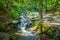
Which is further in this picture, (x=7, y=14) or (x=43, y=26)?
(x=7, y=14)

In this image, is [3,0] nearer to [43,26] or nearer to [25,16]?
[43,26]

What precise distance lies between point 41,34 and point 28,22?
5.26 m

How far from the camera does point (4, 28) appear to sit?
13578 millimetres

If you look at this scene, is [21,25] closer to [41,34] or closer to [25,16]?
[25,16]

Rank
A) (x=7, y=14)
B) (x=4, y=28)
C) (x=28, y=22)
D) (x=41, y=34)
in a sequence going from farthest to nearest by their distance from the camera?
(x=28, y=22)
(x=7, y=14)
(x=4, y=28)
(x=41, y=34)

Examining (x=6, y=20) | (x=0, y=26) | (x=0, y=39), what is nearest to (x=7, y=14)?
(x=6, y=20)

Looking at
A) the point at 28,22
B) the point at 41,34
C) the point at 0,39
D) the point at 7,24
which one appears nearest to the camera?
the point at 0,39

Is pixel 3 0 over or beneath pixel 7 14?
over

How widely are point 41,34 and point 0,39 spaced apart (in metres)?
3.50

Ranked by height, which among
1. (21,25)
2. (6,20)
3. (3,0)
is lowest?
(21,25)

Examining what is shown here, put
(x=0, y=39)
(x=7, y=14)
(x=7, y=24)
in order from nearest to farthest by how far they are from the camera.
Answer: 1. (x=0, y=39)
2. (x=7, y=24)
3. (x=7, y=14)

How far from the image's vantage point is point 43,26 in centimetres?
1325

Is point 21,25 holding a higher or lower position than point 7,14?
lower

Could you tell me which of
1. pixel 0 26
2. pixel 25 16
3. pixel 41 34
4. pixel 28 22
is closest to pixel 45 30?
pixel 41 34
